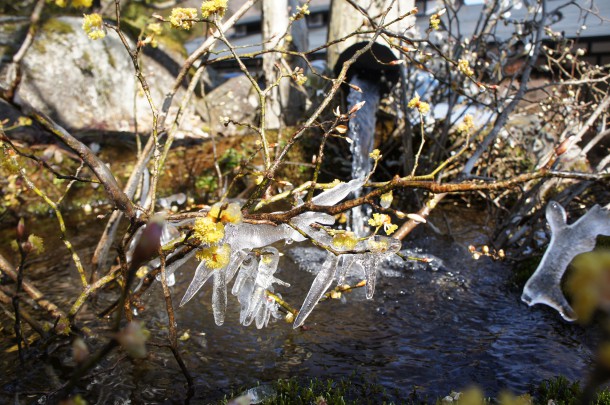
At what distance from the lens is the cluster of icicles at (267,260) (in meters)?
2.06

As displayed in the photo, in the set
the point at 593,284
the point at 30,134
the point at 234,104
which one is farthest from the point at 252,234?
the point at 234,104

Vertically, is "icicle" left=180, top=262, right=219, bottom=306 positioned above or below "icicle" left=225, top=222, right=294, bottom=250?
below

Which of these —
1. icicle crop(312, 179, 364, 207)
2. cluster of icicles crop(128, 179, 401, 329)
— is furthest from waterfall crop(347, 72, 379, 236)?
icicle crop(312, 179, 364, 207)

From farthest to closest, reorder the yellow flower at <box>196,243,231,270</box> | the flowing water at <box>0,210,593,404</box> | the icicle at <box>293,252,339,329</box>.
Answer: the flowing water at <box>0,210,593,404</box> < the icicle at <box>293,252,339,329</box> < the yellow flower at <box>196,243,231,270</box>

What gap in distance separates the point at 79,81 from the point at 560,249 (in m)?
7.61

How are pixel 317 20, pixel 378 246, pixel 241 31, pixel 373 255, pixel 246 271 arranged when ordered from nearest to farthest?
pixel 378 246 → pixel 373 255 → pixel 246 271 → pixel 317 20 → pixel 241 31

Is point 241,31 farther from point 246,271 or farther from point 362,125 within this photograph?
point 246,271

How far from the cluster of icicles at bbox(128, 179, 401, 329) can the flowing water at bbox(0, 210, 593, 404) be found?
0.38 meters

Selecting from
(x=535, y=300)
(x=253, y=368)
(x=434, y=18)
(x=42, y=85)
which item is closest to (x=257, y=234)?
(x=253, y=368)

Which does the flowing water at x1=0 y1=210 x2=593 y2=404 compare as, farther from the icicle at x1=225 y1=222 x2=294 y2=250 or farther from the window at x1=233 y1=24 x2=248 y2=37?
the window at x1=233 y1=24 x2=248 y2=37

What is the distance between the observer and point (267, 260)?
7.24 feet

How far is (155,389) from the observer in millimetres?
2385

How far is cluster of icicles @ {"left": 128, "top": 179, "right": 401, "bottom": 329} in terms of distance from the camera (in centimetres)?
206

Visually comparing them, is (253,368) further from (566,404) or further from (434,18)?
(434,18)
